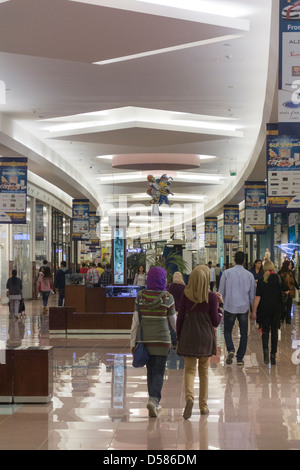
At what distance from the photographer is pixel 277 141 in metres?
16.0

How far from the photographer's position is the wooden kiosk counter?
1628 centimetres

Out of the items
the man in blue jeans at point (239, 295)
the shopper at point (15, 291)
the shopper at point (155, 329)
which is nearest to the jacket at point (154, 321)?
the shopper at point (155, 329)

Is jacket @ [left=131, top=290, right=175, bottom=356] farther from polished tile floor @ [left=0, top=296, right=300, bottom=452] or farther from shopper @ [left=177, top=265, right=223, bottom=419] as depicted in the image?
polished tile floor @ [left=0, top=296, right=300, bottom=452]

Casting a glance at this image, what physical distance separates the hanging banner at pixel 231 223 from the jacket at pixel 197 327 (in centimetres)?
2852

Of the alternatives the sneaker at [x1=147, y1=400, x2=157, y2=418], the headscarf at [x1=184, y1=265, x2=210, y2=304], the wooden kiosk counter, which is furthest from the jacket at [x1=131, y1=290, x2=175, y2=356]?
the wooden kiosk counter

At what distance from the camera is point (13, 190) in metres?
20.8

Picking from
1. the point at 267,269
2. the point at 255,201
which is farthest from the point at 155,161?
the point at 267,269

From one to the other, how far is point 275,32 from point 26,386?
19.3 ft

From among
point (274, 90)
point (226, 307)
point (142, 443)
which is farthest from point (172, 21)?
point (142, 443)

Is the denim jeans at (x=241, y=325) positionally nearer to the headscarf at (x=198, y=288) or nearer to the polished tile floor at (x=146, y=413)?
the polished tile floor at (x=146, y=413)

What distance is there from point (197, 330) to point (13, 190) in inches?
544

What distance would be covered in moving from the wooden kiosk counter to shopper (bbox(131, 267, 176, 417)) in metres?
8.30

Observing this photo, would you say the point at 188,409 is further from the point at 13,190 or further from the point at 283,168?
the point at 13,190

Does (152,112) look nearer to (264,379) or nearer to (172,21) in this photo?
(172,21)
